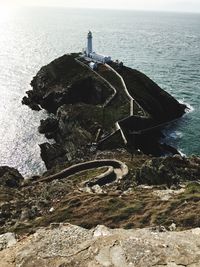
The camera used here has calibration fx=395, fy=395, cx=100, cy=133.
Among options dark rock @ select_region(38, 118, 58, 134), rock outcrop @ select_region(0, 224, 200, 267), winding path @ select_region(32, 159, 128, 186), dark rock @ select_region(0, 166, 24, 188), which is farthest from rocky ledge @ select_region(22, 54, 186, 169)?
rock outcrop @ select_region(0, 224, 200, 267)

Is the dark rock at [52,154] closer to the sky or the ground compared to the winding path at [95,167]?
closer to the ground

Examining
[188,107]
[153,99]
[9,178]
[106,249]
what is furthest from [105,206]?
[188,107]

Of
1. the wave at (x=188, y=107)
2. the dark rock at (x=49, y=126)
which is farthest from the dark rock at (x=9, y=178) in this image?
the wave at (x=188, y=107)

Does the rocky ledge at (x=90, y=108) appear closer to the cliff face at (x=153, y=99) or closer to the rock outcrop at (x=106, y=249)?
the cliff face at (x=153, y=99)

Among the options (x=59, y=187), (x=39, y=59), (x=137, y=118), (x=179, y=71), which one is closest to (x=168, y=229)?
(x=59, y=187)

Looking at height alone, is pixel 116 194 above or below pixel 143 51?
above

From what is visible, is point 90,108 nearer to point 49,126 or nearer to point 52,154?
point 49,126

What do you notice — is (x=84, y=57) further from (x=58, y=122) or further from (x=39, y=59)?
(x=39, y=59)
